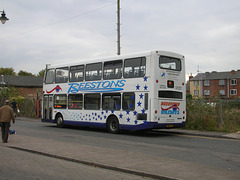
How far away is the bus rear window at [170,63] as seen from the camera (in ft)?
49.0

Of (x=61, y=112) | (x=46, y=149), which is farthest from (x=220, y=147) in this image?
(x=61, y=112)

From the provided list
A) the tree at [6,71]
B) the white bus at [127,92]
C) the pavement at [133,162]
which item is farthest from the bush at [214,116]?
the tree at [6,71]

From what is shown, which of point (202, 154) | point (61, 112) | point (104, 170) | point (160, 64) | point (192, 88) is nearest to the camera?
point (104, 170)

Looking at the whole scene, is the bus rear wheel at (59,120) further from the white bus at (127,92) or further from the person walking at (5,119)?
the person walking at (5,119)

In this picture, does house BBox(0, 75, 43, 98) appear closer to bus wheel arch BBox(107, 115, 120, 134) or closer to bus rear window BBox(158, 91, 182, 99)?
bus wheel arch BBox(107, 115, 120, 134)

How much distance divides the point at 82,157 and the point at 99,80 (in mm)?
8996

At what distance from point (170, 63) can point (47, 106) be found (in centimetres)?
1019

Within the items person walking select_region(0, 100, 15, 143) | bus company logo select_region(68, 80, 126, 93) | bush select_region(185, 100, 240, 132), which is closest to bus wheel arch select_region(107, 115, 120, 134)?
bus company logo select_region(68, 80, 126, 93)

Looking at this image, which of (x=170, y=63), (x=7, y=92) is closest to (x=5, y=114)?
(x=170, y=63)

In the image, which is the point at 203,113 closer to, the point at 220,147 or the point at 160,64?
the point at 160,64

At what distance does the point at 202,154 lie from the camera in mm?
9875

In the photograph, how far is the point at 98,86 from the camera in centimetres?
1742

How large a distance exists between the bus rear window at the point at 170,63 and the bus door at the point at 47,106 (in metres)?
9.40

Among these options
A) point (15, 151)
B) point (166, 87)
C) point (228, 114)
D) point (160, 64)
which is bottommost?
point (15, 151)
